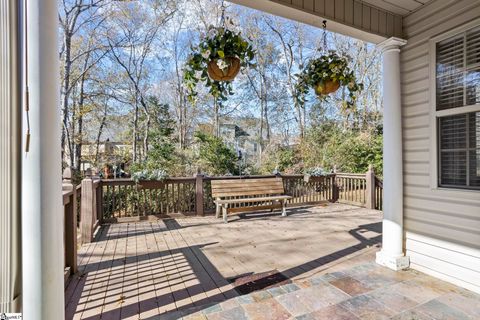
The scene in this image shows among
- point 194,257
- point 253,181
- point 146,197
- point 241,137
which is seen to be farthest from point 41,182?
point 241,137

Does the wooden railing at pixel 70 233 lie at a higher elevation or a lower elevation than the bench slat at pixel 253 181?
lower

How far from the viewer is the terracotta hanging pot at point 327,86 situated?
8.24ft

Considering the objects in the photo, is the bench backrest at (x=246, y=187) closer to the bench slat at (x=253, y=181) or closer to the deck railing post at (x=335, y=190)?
the bench slat at (x=253, y=181)

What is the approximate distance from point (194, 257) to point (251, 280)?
3.01ft

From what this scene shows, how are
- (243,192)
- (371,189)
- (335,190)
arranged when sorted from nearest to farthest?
(243,192) < (371,189) < (335,190)

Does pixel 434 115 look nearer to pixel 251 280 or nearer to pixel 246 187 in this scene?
pixel 251 280

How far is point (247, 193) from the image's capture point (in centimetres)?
554

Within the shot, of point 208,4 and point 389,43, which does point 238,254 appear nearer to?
point 389,43

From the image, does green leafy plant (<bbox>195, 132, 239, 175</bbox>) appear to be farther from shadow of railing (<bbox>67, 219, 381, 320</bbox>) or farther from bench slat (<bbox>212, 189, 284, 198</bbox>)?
shadow of railing (<bbox>67, 219, 381, 320</bbox>)

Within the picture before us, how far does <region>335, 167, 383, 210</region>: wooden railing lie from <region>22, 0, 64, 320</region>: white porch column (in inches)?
247

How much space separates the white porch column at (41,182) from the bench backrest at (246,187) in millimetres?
4058

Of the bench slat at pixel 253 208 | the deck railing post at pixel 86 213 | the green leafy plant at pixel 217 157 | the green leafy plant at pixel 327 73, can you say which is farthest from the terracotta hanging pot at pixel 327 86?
the green leafy plant at pixel 217 157

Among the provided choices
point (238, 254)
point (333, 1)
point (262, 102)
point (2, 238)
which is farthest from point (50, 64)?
point (262, 102)

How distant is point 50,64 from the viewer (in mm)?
1295
